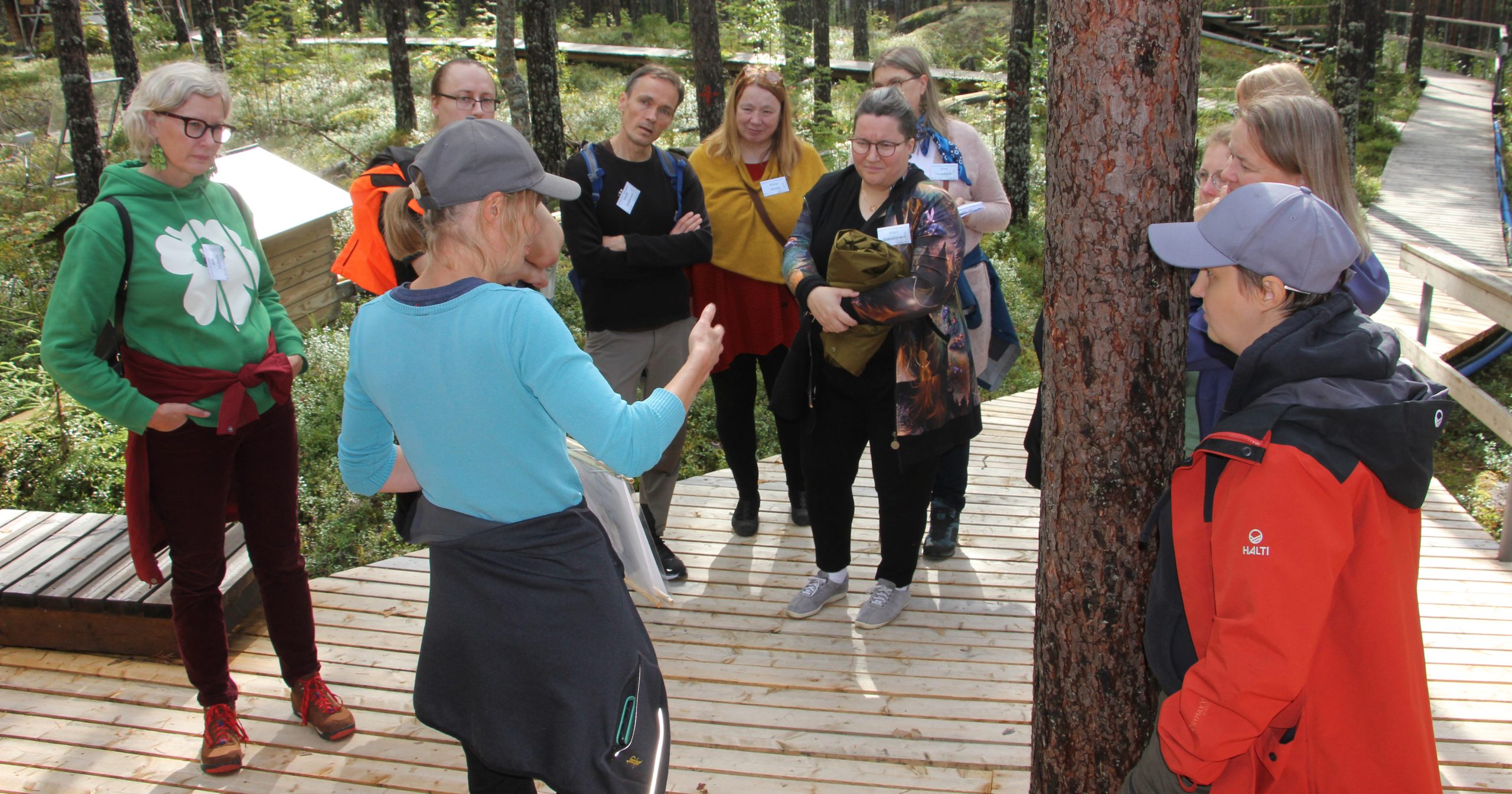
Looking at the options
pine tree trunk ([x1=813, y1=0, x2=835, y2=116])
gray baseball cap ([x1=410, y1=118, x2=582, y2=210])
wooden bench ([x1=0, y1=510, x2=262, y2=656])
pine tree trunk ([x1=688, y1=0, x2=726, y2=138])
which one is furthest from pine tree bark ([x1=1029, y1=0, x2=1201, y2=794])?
pine tree trunk ([x1=813, y1=0, x2=835, y2=116])

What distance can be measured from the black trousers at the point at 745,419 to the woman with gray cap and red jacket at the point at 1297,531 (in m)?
2.58

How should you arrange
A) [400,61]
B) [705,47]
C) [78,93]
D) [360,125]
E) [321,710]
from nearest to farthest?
[321,710], [705,47], [78,93], [400,61], [360,125]

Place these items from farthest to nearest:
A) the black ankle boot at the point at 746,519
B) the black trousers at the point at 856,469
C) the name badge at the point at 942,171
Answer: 1. the black ankle boot at the point at 746,519
2. the name badge at the point at 942,171
3. the black trousers at the point at 856,469

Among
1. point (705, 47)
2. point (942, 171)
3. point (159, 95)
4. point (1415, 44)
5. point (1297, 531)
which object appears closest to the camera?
point (1297, 531)

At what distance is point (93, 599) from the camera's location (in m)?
3.65

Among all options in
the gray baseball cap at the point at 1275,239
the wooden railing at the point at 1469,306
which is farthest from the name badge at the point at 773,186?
the wooden railing at the point at 1469,306

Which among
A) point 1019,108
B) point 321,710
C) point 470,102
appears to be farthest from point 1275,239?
point 1019,108

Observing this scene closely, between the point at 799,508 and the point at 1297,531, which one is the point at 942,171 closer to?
the point at 799,508

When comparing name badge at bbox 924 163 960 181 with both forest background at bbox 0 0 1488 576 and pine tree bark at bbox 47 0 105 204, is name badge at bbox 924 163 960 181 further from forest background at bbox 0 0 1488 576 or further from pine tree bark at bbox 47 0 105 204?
pine tree bark at bbox 47 0 105 204

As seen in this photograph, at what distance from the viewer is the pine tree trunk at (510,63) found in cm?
974

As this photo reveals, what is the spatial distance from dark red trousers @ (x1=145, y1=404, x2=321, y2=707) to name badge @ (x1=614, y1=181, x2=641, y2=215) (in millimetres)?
1419

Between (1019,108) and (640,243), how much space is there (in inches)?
347

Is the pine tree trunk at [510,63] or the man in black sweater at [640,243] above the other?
the pine tree trunk at [510,63]

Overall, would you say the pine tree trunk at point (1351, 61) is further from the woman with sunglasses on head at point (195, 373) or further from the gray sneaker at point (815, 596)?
the woman with sunglasses on head at point (195, 373)
